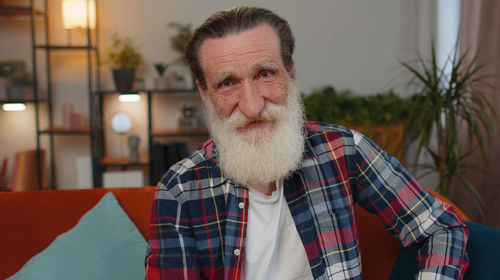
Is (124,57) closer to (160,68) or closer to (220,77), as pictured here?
(160,68)

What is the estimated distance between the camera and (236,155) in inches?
52.4

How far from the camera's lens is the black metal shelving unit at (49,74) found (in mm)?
3982

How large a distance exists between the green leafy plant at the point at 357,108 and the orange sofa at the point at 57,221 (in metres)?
2.22

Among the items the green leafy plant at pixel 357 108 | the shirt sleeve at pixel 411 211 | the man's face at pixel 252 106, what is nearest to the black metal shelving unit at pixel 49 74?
the green leafy plant at pixel 357 108

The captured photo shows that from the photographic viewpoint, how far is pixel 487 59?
2.77 m

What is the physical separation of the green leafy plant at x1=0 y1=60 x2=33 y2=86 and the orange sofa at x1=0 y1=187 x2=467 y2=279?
2.68 metres

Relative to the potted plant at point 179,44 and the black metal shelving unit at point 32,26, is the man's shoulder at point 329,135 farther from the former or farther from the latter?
the black metal shelving unit at point 32,26

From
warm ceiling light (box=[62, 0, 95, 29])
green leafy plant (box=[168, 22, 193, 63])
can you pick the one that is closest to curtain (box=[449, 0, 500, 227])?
green leafy plant (box=[168, 22, 193, 63])

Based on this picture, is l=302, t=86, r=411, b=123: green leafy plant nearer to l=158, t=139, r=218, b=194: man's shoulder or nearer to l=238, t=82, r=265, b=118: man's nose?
l=158, t=139, r=218, b=194: man's shoulder

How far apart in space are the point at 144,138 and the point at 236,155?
3284 millimetres

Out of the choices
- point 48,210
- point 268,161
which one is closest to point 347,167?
point 268,161

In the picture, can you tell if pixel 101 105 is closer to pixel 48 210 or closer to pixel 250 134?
pixel 48 210

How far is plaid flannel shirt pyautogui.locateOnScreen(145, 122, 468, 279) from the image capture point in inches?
49.5

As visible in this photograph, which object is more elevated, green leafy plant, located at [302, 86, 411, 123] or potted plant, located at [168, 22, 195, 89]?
potted plant, located at [168, 22, 195, 89]
